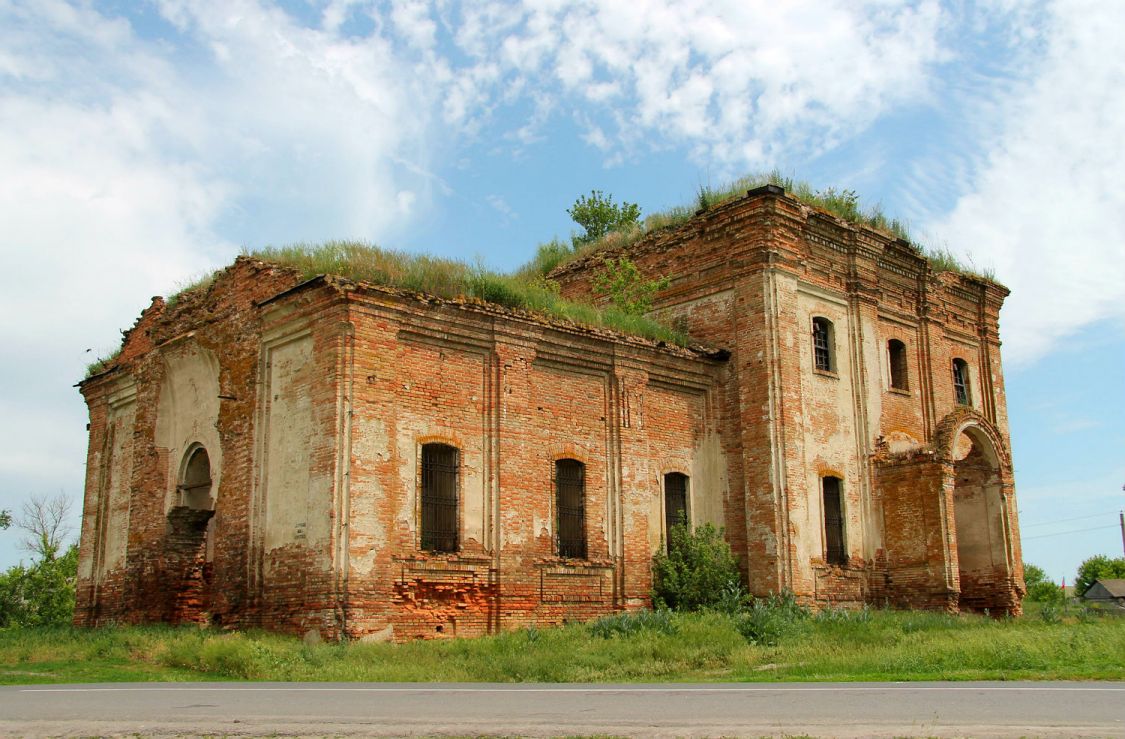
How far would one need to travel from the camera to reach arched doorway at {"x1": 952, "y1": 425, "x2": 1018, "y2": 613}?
2384 cm

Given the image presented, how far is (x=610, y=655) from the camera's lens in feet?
45.7

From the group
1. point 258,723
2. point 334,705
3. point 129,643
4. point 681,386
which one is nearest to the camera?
point 258,723

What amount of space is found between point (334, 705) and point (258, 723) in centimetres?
124

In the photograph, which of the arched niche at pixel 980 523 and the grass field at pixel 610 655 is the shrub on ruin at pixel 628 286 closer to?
the arched niche at pixel 980 523

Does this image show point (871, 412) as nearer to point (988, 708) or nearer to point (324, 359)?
point (324, 359)

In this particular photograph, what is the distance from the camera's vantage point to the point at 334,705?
31.1 feet

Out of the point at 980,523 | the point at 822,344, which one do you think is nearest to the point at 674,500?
the point at 822,344

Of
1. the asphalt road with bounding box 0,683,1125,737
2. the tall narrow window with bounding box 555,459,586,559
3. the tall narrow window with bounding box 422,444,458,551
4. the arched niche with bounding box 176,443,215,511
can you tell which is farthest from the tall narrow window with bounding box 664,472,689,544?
the asphalt road with bounding box 0,683,1125,737

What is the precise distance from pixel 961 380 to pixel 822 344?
6.30 meters

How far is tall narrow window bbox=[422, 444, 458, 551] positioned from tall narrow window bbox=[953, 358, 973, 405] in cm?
1523

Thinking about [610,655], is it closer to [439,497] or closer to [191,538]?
[439,497]

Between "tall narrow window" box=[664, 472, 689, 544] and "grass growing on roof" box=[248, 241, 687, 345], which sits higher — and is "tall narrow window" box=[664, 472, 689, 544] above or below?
below

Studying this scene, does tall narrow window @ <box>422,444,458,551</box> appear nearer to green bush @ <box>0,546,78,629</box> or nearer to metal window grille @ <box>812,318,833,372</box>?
metal window grille @ <box>812,318,833,372</box>

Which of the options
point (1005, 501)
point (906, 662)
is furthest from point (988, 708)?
point (1005, 501)
